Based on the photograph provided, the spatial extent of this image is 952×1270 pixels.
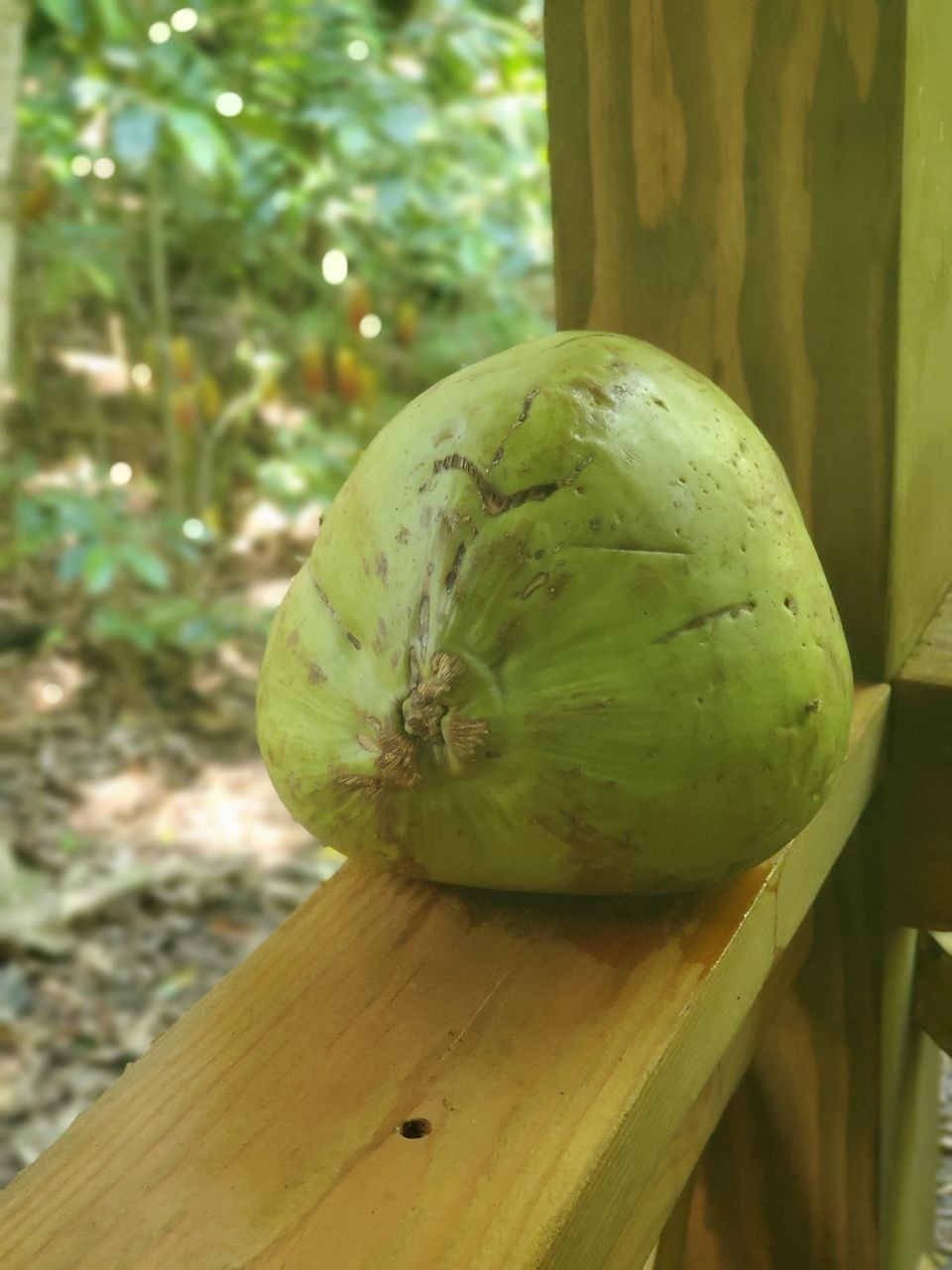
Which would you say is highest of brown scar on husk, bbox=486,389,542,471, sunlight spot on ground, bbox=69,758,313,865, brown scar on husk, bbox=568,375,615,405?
brown scar on husk, bbox=568,375,615,405

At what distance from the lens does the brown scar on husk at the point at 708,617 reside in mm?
713

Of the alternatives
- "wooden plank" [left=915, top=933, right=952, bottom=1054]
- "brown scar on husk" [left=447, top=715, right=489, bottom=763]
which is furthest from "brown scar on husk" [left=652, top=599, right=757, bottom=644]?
"wooden plank" [left=915, top=933, right=952, bottom=1054]

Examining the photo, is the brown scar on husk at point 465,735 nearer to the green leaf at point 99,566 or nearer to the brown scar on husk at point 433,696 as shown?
the brown scar on husk at point 433,696

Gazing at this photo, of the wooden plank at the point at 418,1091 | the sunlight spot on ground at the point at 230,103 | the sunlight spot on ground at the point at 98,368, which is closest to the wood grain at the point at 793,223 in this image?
the wooden plank at the point at 418,1091

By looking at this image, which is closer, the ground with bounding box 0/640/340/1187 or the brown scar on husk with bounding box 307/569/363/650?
the brown scar on husk with bounding box 307/569/363/650

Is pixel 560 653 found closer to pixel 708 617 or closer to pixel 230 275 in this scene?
pixel 708 617

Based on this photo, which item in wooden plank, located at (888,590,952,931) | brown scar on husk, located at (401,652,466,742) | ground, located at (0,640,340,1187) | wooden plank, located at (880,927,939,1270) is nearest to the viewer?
brown scar on husk, located at (401,652,466,742)

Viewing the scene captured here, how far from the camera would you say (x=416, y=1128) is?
0.63 metres

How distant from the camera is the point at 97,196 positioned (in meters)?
4.16

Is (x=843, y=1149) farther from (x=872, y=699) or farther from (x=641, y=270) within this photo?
(x=641, y=270)

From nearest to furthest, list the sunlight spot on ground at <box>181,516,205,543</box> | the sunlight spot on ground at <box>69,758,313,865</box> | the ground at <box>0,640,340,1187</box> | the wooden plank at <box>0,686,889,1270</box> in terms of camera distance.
A: the wooden plank at <box>0,686,889,1270</box>, the ground at <box>0,640,340,1187</box>, the sunlight spot on ground at <box>69,758,313,865</box>, the sunlight spot on ground at <box>181,516,205,543</box>

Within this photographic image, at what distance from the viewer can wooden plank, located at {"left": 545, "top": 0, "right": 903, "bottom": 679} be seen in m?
1.01

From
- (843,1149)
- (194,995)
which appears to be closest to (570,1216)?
(843,1149)

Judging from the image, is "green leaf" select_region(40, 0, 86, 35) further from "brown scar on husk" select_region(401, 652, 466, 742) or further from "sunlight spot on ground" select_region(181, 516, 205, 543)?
"brown scar on husk" select_region(401, 652, 466, 742)
